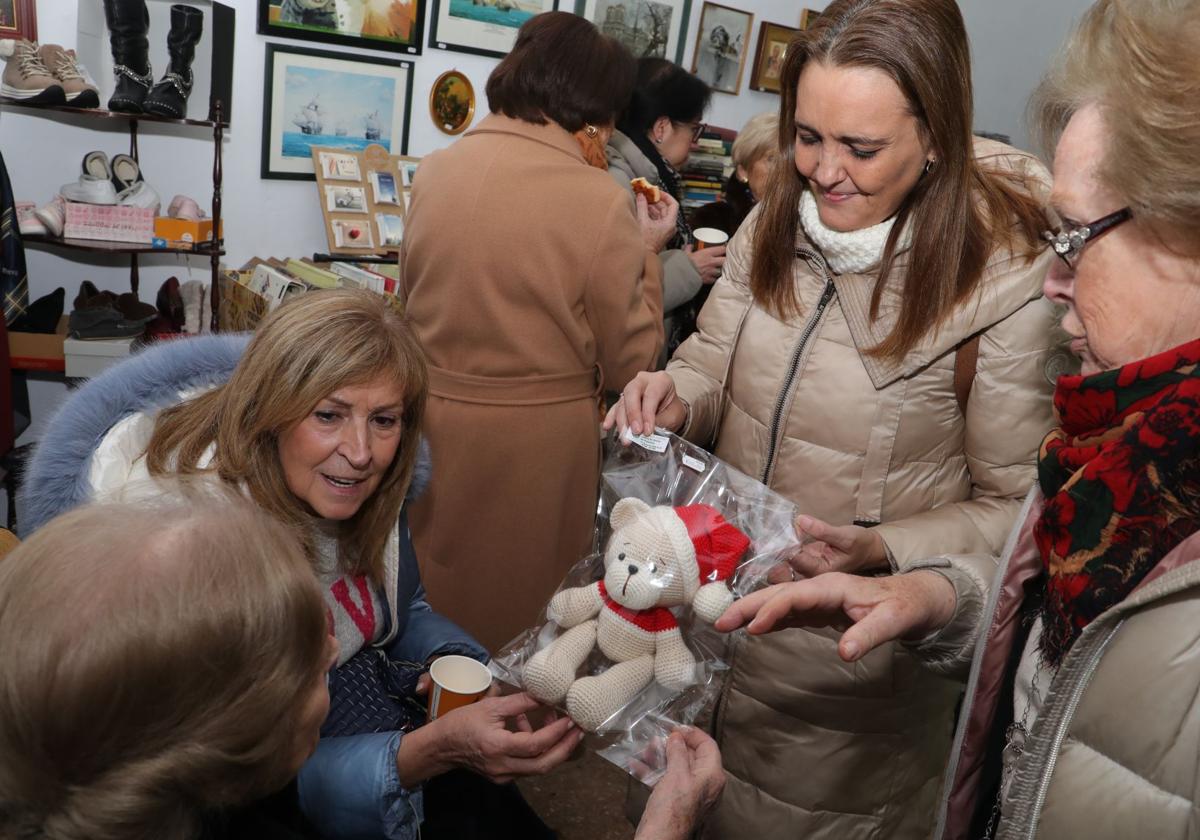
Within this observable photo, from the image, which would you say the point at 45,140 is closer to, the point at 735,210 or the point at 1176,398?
the point at 735,210

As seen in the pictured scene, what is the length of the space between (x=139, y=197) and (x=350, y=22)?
1160 millimetres

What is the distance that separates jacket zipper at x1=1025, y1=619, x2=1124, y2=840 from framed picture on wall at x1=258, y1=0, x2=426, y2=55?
150 inches

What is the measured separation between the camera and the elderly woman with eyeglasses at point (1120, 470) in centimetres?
82

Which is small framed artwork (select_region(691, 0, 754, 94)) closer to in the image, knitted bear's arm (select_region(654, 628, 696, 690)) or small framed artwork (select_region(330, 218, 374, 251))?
small framed artwork (select_region(330, 218, 374, 251))

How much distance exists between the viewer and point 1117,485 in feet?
3.17

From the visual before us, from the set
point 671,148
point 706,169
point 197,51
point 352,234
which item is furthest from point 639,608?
point 706,169

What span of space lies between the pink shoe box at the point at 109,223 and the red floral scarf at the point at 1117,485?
3.33 metres

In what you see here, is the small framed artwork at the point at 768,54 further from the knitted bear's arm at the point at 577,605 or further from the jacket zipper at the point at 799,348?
the knitted bear's arm at the point at 577,605

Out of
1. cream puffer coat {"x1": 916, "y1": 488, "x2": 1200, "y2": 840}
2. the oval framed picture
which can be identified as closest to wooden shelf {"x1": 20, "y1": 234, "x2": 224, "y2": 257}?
the oval framed picture

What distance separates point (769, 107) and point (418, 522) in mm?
4065

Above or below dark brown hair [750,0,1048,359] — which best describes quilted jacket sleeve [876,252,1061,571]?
below

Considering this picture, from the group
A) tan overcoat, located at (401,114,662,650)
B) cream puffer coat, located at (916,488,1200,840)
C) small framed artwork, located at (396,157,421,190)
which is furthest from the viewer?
small framed artwork, located at (396,157,421,190)

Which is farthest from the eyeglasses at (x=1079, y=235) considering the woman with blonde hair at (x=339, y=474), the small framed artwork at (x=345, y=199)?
the small framed artwork at (x=345, y=199)

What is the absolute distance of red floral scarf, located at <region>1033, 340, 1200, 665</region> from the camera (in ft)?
2.95
